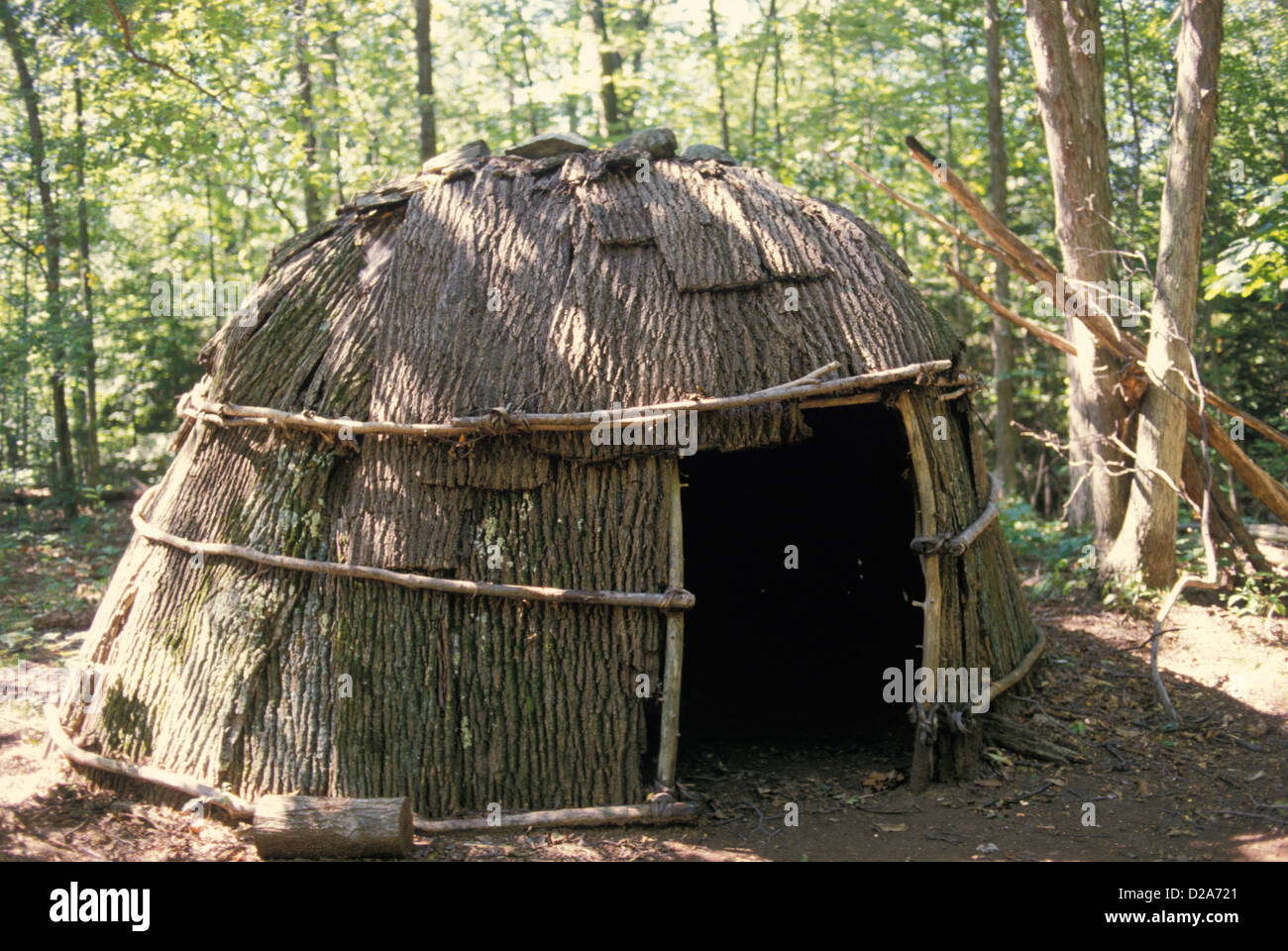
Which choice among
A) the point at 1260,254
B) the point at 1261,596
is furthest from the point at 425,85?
the point at 1261,596

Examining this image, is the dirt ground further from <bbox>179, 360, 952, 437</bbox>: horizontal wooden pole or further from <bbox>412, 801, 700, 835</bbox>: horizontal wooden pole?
<bbox>179, 360, 952, 437</bbox>: horizontal wooden pole

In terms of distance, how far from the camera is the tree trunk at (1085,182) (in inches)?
328

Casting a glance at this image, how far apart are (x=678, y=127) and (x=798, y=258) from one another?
540 inches

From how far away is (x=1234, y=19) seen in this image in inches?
503

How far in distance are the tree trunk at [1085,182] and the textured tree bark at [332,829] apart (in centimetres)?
660

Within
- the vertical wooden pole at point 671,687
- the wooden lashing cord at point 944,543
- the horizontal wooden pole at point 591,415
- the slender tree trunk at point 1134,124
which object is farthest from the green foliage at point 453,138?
the vertical wooden pole at point 671,687

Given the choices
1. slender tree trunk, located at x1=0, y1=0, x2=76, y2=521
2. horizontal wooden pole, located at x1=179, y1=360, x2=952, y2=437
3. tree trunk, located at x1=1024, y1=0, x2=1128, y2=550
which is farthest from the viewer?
slender tree trunk, located at x1=0, y1=0, x2=76, y2=521

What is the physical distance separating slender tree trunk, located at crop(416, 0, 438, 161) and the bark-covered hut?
749 cm

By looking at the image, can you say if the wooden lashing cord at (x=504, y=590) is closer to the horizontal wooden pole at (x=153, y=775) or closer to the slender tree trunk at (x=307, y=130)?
the horizontal wooden pole at (x=153, y=775)

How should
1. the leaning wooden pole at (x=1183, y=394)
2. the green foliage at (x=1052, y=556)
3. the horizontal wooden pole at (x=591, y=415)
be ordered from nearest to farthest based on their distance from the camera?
the horizontal wooden pole at (x=591, y=415), the leaning wooden pole at (x=1183, y=394), the green foliage at (x=1052, y=556)

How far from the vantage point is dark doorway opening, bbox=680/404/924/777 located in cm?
736

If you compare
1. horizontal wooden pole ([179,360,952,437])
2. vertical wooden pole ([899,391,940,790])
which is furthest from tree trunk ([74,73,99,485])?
vertical wooden pole ([899,391,940,790])
